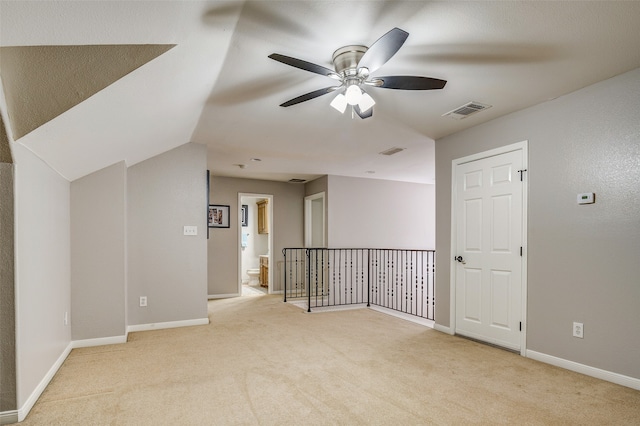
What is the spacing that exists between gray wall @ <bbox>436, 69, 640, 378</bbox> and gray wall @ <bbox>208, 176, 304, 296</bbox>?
5006mm

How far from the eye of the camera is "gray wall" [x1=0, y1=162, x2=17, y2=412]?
218 cm

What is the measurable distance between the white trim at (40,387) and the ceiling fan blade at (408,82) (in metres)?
3.10

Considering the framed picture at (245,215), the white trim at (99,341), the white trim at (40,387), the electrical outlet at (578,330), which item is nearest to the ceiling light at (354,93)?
the electrical outlet at (578,330)

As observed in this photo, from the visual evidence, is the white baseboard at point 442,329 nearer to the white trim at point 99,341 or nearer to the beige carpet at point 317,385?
the beige carpet at point 317,385

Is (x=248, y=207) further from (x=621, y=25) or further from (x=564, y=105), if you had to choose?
(x=621, y=25)

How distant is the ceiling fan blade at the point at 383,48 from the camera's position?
1770mm

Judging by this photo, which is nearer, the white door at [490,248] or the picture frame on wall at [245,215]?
the white door at [490,248]

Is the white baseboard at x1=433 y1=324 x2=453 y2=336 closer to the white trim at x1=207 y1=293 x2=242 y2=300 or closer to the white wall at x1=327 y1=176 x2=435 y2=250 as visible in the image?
the white wall at x1=327 y1=176 x2=435 y2=250

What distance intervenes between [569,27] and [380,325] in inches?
145

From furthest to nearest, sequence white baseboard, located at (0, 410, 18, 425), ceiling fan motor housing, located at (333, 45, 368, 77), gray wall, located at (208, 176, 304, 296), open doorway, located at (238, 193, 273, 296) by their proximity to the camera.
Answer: open doorway, located at (238, 193, 273, 296) < gray wall, located at (208, 176, 304, 296) < ceiling fan motor housing, located at (333, 45, 368, 77) < white baseboard, located at (0, 410, 18, 425)

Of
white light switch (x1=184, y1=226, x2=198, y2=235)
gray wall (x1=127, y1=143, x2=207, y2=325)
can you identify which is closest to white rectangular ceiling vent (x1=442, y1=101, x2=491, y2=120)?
gray wall (x1=127, y1=143, x2=207, y2=325)

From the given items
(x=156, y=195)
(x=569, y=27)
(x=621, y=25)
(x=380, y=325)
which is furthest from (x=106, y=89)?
(x=380, y=325)

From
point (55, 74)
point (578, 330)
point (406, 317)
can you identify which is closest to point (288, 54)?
point (55, 74)

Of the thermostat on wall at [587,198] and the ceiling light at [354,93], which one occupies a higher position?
the ceiling light at [354,93]
